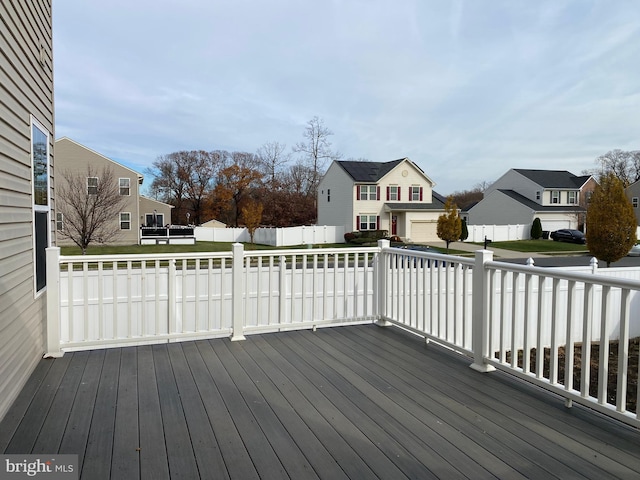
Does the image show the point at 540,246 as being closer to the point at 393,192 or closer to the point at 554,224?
the point at 554,224

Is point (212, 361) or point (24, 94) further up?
point (24, 94)

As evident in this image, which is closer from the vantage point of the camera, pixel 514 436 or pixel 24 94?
pixel 514 436

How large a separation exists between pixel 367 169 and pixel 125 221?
50.7ft

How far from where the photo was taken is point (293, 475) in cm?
182

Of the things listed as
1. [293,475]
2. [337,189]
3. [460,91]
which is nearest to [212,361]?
[293,475]

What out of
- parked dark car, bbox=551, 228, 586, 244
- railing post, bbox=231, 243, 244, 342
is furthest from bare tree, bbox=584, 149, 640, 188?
railing post, bbox=231, 243, 244, 342

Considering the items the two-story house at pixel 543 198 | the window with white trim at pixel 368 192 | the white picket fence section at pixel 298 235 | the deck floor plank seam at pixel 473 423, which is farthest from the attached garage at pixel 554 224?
the deck floor plank seam at pixel 473 423

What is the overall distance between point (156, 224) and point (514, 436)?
94.3ft

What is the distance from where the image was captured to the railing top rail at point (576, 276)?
2.10m

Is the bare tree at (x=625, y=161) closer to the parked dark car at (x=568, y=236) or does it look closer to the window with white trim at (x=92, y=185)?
the parked dark car at (x=568, y=236)

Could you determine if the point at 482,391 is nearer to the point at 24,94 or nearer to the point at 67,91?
the point at 24,94

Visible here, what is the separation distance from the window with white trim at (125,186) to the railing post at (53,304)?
2292 centimetres

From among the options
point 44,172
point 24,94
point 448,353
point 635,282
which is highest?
point 24,94

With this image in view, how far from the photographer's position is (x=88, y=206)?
1953 centimetres
